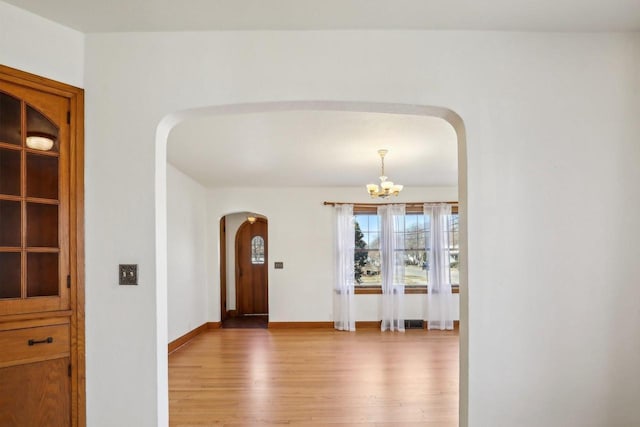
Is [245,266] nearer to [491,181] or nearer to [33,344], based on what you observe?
[33,344]

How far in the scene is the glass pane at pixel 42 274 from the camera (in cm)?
177

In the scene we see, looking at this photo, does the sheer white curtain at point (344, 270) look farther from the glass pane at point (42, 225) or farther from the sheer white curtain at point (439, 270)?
the glass pane at point (42, 225)

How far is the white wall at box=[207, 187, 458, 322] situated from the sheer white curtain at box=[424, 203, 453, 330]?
0.63 ft

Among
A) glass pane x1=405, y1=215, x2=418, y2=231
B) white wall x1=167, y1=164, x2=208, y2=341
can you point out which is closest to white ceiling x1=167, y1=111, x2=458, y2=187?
white wall x1=167, y1=164, x2=208, y2=341

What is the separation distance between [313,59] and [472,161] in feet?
3.29

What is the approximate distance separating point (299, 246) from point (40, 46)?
5017 mm

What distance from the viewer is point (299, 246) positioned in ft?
21.2

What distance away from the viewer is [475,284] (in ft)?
6.06

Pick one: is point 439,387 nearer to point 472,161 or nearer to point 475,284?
point 475,284

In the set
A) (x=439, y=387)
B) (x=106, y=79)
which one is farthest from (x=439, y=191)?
(x=106, y=79)

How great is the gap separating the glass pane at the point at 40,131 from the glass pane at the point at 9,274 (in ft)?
1.82

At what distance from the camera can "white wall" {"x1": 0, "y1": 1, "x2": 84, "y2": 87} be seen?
5.53 ft

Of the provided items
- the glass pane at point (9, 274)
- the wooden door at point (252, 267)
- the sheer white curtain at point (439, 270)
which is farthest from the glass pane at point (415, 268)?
the glass pane at point (9, 274)

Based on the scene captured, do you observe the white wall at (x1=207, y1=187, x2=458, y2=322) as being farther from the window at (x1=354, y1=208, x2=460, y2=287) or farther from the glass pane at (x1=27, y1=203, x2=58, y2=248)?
the glass pane at (x1=27, y1=203, x2=58, y2=248)
